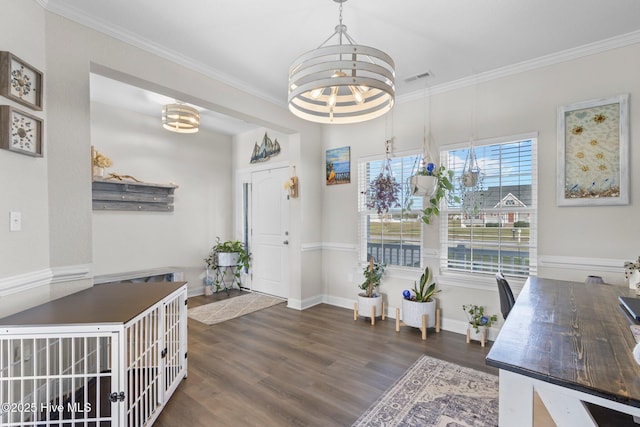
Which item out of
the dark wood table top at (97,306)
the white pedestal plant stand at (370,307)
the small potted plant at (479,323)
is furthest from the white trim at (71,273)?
the small potted plant at (479,323)

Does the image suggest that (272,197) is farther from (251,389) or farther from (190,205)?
(251,389)

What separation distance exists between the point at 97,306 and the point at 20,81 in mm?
1392

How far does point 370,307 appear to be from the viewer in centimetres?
360

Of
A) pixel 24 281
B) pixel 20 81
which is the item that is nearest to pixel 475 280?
pixel 24 281

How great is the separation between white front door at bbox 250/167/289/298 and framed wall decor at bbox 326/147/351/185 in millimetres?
736

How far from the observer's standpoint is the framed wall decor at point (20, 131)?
1.69m

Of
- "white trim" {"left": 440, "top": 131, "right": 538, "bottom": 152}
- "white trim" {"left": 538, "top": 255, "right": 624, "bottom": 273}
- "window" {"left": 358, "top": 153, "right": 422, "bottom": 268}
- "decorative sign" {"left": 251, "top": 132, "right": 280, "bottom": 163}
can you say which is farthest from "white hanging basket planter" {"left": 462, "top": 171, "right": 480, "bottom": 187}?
"decorative sign" {"left": 251, "top": 132, "right": 280, "bottom": 163}

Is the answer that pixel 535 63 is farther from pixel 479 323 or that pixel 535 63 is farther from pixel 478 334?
pixel 478 334

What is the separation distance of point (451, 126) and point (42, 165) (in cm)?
358

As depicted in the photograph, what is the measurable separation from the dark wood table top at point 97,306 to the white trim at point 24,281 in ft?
0.47

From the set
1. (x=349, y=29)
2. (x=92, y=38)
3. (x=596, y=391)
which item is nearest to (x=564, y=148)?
(x=349, y=29)

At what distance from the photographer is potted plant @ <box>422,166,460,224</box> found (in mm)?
3311

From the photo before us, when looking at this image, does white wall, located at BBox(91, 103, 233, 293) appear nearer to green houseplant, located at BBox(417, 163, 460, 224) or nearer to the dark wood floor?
the dark wood floor

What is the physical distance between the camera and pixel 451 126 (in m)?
3.36
